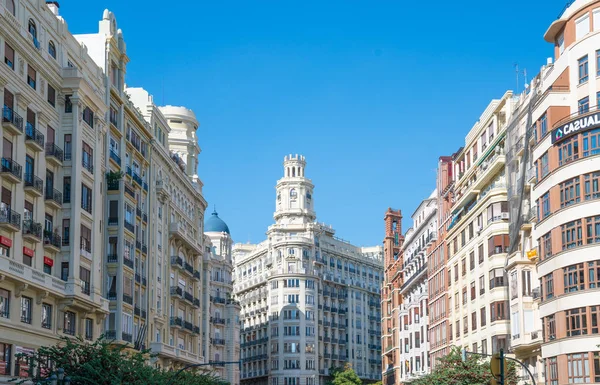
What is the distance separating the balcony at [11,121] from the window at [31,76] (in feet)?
11.6

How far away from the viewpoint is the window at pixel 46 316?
5847 centimetres

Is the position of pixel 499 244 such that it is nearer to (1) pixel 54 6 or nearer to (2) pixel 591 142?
(2) pixel 591 142

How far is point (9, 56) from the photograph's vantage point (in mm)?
55500

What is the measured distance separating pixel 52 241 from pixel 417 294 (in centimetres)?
7159

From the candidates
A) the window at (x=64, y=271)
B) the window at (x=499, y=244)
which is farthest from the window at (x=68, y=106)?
the window at (x=499, y=244)

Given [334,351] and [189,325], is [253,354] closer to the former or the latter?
[334,351]

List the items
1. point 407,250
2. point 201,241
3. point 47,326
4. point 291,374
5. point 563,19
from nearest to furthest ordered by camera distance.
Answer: point 47,326 < point 563,19 < point 201,241 < point 407,250 < point 291,374

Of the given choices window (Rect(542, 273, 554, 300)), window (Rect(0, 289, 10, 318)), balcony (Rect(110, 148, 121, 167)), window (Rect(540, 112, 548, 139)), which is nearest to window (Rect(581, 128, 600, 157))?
window (Rect(540, 112, 548, 139))

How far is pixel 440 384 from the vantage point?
72062 millimetres

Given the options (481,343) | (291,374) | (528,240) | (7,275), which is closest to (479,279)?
(481,343)

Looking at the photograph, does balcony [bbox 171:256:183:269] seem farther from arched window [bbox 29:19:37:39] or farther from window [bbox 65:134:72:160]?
arched window [bbox 29:19:37:39]

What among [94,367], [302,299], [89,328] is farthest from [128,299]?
[302,299]

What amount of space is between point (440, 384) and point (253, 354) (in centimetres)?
10859

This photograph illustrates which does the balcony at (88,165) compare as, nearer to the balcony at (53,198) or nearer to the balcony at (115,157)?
the balcony at (53,198)
